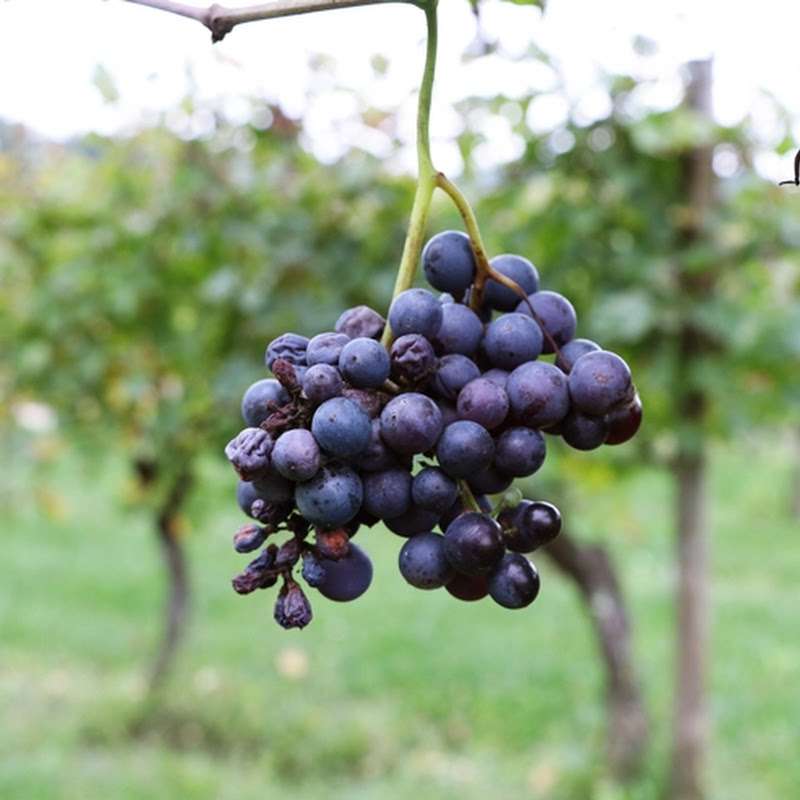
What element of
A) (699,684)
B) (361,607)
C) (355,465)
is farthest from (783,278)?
(361,607)

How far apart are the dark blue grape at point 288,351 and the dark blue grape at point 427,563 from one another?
0.18 meters

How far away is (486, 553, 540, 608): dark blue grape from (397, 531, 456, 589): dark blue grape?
4cm

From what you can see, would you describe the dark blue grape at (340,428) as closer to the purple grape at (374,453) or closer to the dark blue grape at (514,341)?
the purple grape at (374,453)

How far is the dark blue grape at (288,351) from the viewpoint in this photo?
860 millimetres

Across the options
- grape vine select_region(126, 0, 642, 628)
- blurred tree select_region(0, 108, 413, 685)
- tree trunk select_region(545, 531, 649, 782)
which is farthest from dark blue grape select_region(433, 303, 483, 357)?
tree trunk select_region(545, 531, 649, 782)

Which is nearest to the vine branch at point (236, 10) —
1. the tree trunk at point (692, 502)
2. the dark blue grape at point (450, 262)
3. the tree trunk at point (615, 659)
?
the dark blue grape at point (450, 262)

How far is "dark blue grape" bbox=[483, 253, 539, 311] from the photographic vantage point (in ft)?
3.11

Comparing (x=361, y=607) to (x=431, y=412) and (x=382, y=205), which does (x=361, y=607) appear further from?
(x=431, y=412)

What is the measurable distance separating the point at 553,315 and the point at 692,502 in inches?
110

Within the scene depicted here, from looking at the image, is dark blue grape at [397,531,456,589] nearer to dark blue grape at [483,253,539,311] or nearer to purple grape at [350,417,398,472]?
purple grape at [350,417,398,472]

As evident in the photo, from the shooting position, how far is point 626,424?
35.5 inches

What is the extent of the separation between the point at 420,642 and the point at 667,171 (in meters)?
4.22

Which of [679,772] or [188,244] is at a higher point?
[188,244]

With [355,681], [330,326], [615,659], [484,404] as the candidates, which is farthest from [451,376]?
[355,681]
